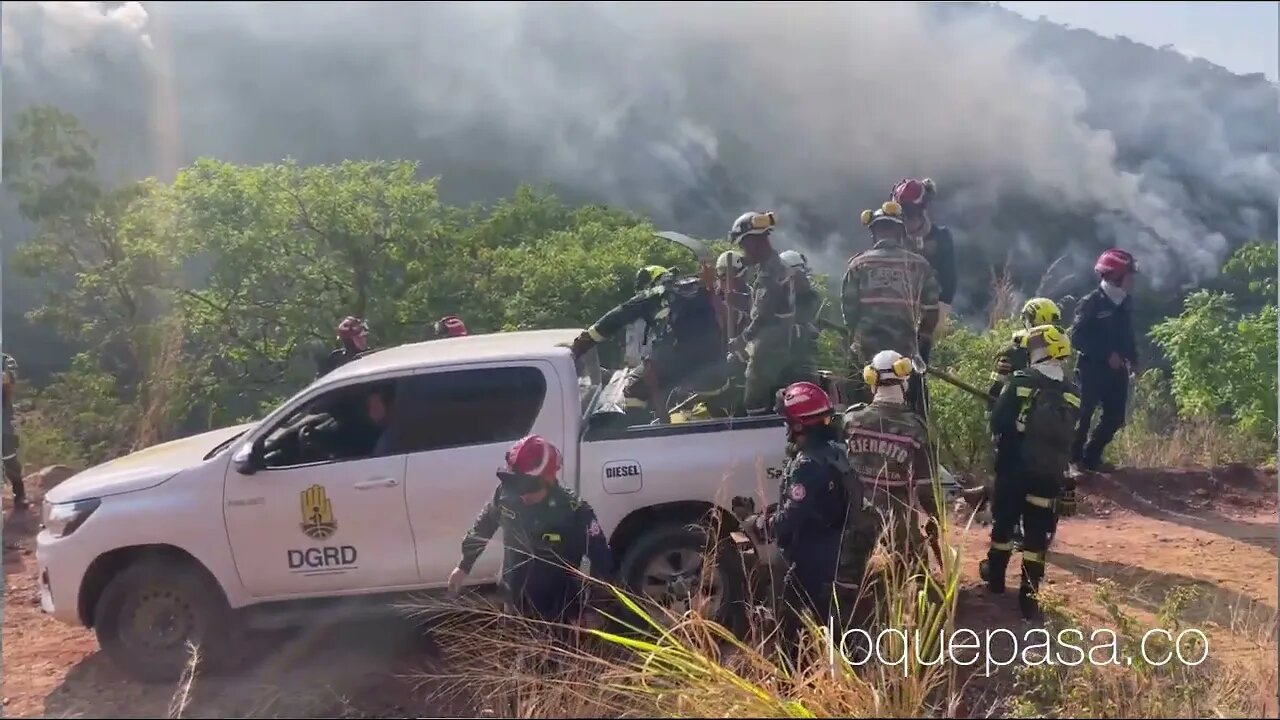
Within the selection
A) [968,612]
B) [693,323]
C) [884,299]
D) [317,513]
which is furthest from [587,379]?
[968,612]

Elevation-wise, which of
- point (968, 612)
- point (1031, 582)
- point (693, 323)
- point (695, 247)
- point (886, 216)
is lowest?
point (968, 612)

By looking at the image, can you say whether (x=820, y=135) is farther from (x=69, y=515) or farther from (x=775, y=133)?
(x=69, y=515)

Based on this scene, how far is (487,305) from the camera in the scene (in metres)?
11.4

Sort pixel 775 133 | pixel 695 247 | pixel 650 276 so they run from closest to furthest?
pixel 695 247 → pixel 650 276 → pixel 775 133

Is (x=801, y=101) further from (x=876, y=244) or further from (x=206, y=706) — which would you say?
(x=206, y=706)

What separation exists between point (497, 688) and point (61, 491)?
8.44 feet

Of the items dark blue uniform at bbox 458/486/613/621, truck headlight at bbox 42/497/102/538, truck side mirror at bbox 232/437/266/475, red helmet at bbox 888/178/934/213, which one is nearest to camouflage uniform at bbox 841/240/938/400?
red helmet at bbox 888/178/934/213

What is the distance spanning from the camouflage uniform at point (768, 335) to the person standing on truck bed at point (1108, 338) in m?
3.07

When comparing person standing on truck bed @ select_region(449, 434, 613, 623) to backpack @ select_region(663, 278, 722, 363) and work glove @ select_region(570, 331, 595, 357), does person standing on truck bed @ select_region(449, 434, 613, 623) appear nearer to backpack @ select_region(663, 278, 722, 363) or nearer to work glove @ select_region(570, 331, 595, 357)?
work glove @ select_region(570, 331, 595, 357)

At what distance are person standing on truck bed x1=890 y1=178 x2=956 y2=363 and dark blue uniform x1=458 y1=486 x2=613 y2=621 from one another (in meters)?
3.07

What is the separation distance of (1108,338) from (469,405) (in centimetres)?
508

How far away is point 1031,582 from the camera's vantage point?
5.44m

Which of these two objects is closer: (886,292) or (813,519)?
(813,519)

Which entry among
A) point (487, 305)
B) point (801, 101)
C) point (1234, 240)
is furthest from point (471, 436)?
point (1234, 240)
